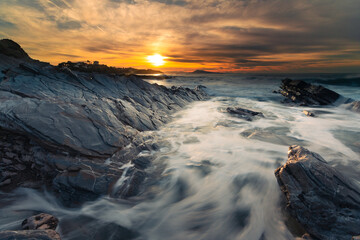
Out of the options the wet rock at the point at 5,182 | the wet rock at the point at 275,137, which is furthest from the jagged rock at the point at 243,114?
the wet rock at the point at 5,182

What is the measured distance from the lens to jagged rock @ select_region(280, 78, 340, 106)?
791 inches

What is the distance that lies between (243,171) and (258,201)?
138cm

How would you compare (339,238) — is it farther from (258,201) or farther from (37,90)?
(37,90)

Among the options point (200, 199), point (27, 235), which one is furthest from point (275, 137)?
point (27, 235)

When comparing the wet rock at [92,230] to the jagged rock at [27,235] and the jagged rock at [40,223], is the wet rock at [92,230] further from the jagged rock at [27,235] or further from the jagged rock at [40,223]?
the jagged rock at [27,235]

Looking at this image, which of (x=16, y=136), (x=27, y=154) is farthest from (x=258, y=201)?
(x=16, y=136)

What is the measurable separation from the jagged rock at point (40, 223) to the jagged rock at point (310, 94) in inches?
941

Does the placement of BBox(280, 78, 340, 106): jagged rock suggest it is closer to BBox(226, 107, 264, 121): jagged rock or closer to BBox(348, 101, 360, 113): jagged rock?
BBox(348, 101, 360, 113): jagged rock

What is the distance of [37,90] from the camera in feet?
24.9

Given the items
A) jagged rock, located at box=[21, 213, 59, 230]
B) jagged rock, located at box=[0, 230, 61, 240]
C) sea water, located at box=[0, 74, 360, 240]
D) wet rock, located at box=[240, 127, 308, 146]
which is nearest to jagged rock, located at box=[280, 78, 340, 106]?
wet rock, located at box=[240, 127, 308, 146]

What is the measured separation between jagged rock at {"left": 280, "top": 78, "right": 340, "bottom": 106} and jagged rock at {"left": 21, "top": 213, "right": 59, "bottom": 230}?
23.9 m

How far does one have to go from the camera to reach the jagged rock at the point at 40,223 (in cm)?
310

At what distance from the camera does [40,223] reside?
3199 mm

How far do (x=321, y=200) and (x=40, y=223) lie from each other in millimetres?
5412
